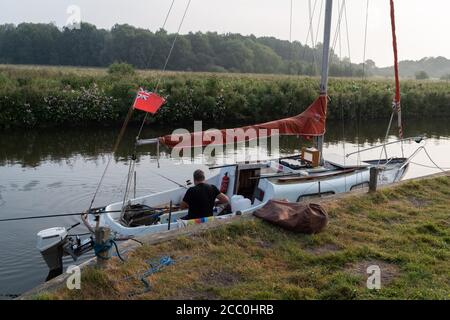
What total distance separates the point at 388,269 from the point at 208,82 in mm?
25683

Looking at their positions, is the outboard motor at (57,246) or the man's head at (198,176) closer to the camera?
the outboard motor at (57,246)

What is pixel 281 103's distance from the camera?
32.0m

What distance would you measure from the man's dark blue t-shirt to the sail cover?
1.34m

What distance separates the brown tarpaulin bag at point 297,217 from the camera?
790cm

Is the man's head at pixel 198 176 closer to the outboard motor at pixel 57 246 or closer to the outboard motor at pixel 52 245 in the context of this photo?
the outboard motor at pixel 57 246

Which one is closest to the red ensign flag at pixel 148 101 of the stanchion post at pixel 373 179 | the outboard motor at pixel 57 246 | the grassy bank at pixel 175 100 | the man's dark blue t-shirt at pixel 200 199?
the man's dark blue t-shirt at pixel 200 199

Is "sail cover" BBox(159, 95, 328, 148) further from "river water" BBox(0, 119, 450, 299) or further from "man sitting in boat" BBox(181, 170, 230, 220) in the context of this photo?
"river water" BBox(0, 119, 450, 299)

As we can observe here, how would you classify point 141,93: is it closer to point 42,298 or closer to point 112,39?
point 42,298

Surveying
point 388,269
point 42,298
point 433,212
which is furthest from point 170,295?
point 433,212

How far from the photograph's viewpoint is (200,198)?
888 centimetres

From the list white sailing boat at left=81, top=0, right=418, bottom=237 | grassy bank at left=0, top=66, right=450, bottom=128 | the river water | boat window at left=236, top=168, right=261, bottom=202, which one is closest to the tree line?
grassy bank at left=0, top=66, right=450, bottom=128

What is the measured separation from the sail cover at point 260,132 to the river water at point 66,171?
3.66 m

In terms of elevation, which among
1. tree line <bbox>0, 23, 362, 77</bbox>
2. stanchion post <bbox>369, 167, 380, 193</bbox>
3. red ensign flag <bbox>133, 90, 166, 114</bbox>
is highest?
tree line <bbox>0, 23, 362, 77</bbox>

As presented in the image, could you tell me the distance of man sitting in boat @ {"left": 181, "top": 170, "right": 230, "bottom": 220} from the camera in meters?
8.81
